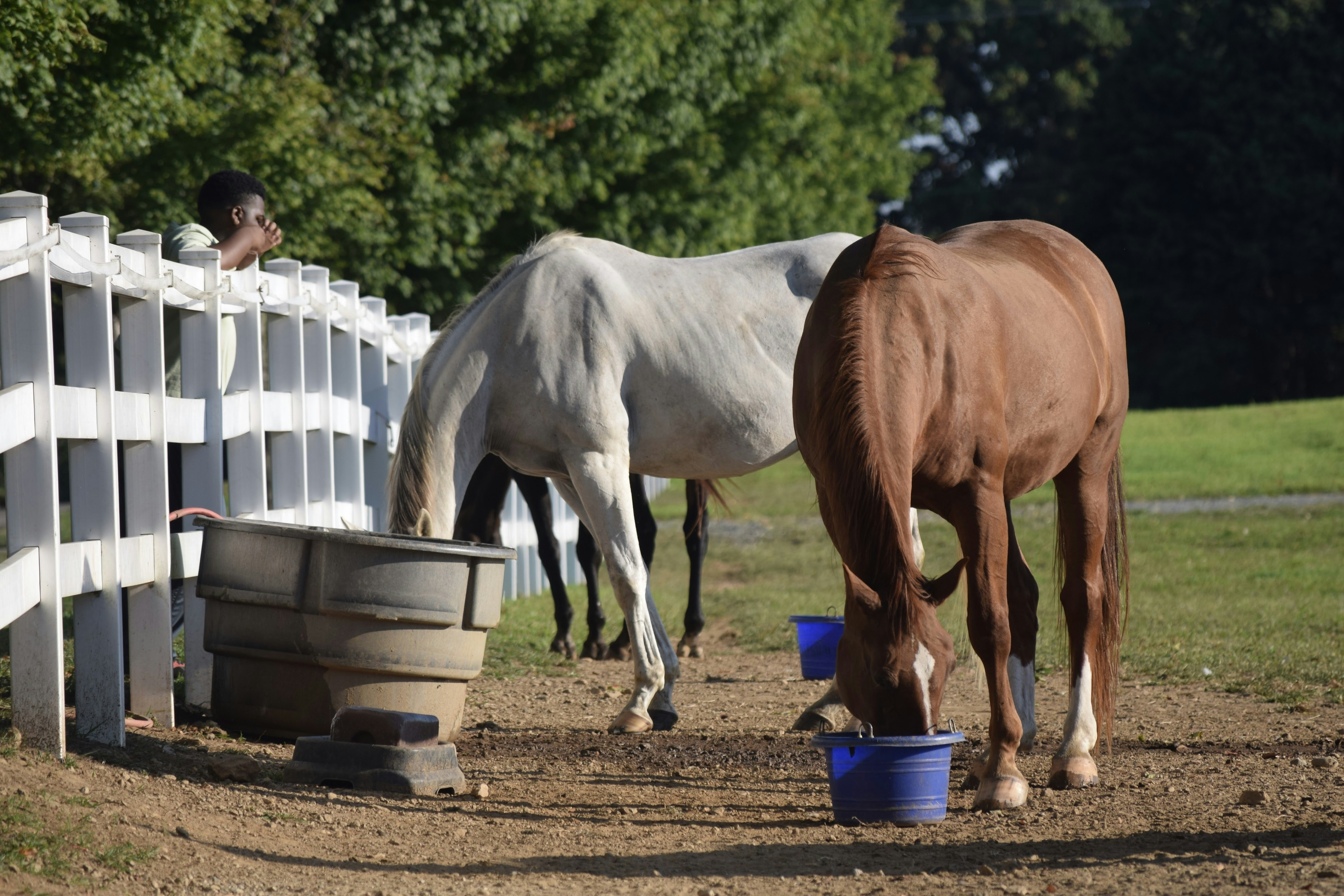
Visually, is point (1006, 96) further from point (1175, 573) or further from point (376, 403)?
point (376, 403)

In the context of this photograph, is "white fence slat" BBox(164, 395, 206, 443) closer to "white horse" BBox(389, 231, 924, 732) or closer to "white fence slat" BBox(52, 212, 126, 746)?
"white fence slat" BBox(52, 212, 126, 746)

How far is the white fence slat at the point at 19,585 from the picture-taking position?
3686 millimetres

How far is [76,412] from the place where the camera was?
13.7 ft

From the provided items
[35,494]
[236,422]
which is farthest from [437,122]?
[35,494]

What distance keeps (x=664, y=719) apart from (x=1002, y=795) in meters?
1.93

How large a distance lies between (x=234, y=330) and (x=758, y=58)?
16350mm

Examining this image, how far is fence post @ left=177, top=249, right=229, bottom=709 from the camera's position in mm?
5277

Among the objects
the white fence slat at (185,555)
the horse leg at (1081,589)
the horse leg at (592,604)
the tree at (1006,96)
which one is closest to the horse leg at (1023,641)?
the horse leg at (1081,589)

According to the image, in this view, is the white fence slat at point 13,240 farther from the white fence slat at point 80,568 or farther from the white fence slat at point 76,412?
the white fence slat at point 80,568

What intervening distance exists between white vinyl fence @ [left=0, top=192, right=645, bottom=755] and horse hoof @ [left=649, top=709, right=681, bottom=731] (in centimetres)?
180

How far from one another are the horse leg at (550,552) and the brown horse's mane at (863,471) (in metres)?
4.26

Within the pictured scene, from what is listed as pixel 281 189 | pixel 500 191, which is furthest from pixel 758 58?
pixel 281 189

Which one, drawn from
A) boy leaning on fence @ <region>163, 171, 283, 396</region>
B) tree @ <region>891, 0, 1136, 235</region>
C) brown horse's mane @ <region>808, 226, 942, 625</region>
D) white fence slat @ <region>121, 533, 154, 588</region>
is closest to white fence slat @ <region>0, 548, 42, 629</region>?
white fence slat @ <region>121, 533, 154, 588</region>

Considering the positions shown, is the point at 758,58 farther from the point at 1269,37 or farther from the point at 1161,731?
the point at 1269,37
